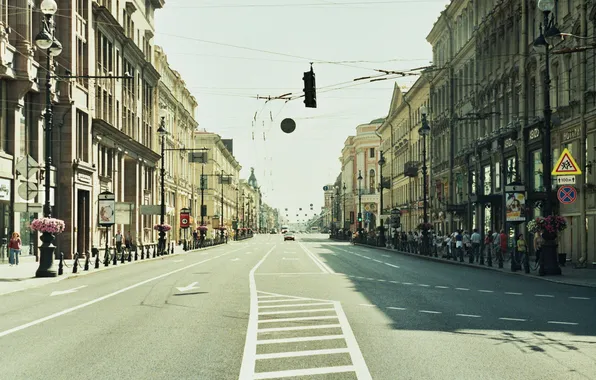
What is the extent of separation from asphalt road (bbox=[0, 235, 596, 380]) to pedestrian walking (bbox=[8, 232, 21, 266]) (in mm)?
14749

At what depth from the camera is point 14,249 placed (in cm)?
3628

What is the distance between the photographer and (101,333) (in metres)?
12.5

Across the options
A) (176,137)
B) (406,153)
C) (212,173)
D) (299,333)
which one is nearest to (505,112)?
(299,333)

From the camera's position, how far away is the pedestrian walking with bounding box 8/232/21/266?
118ft

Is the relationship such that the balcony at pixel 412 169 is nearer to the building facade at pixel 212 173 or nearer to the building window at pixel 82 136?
the building facade at pixel 212 173

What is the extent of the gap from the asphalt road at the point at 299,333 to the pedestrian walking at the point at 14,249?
581 inches

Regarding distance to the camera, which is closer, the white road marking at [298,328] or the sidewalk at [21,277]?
the white road marking at [298,328]

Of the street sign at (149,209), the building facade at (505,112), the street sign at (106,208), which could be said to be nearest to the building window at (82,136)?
the street sign at (149,209)

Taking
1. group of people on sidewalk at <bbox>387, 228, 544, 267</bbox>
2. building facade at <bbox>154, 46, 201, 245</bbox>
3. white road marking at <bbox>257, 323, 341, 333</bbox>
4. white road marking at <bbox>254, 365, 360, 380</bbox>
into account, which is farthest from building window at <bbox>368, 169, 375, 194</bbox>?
white road marking at <bbox>254, 365, 360, 380</bbox>

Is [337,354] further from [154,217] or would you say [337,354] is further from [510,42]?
[154,217]

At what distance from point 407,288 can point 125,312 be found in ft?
30.2

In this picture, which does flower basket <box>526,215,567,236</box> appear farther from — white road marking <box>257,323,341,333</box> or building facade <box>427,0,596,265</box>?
white road marking <box>257,323,341,333</box>

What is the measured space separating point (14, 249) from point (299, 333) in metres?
27.3

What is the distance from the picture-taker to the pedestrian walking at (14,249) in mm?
36094
